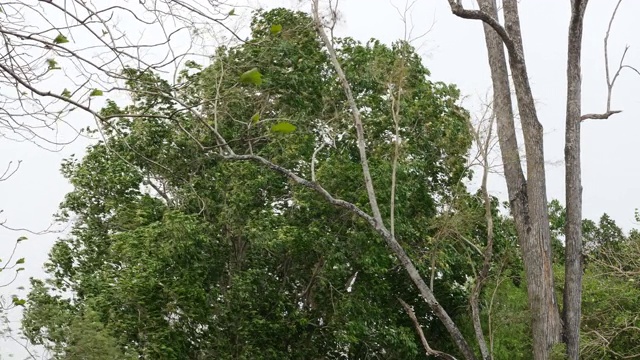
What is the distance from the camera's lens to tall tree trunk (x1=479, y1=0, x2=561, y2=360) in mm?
10156

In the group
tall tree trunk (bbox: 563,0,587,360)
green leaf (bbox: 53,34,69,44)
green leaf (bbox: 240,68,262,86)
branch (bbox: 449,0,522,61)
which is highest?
branch (bbox: 449,0,522,61)

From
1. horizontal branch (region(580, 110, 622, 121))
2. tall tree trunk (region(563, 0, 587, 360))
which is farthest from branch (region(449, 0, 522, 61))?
horizontal branch (region(580, 110, 622, 121))

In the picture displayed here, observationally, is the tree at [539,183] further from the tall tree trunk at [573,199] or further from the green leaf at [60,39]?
the green leaf at [60,39]

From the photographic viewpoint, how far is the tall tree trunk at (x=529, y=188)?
33.3 feet

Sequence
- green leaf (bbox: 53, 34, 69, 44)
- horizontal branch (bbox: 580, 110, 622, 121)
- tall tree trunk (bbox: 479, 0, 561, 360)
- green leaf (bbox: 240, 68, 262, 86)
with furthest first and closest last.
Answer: tall tree trunk (bbox: 479, 0, 561, 360) < horizontal branch (bbox: 580, 110, 622, 121) < green leaf (bbox: 53, 34, 69, 44) < green leaf (bbox: 240, 68, 262, 86)

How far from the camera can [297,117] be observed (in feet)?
40.2

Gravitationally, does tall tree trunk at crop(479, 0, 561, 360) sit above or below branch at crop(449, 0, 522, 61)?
below

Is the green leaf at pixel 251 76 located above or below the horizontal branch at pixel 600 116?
below

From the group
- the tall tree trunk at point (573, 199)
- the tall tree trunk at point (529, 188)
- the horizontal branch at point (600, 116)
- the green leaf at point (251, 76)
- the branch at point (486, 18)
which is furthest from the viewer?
the tall tree trunk at point (529, 188)

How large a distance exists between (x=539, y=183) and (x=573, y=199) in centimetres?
39

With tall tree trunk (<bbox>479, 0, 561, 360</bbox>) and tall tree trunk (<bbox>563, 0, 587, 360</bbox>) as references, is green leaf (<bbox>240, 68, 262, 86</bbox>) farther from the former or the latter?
tall tree trunk (<bbox>563, 0, 587, 360</bbox>)

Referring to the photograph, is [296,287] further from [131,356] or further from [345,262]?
[131,356]

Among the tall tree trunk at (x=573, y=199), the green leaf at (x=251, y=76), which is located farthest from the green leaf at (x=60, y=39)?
the tall tree trunk at (x=573, y=199)

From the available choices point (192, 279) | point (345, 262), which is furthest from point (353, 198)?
point (192, 279)
